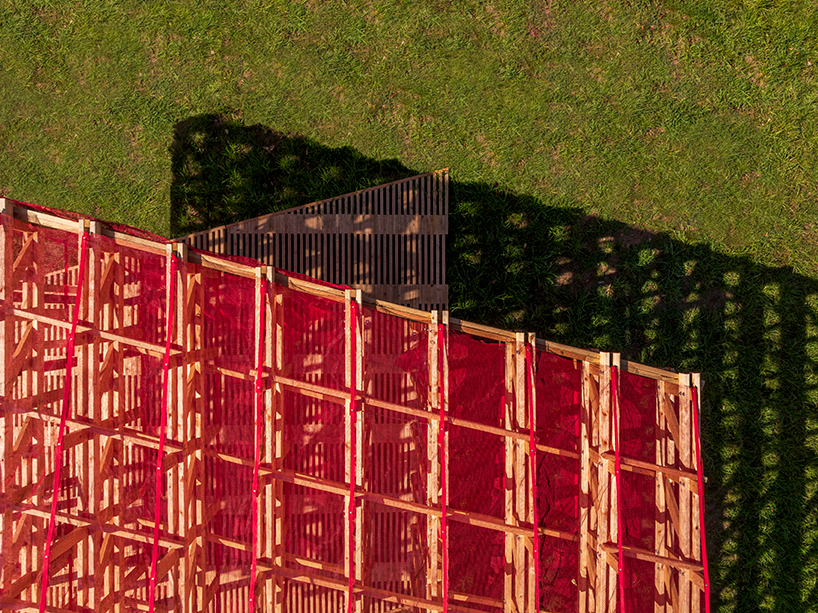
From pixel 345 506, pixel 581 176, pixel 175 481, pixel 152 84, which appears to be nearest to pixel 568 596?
pixel 345 506

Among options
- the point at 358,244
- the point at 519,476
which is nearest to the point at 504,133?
the point at 358,244

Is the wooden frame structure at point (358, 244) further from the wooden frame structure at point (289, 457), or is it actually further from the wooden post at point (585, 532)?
the wooden post at point (585, 532)

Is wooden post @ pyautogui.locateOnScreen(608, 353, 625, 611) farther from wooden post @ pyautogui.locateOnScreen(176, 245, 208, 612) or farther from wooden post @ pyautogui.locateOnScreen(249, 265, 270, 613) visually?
wooden post @ pyautogui.locateOnScreen(176, 245, 208, 612)

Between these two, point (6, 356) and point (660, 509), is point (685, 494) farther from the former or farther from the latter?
point (6, 356)

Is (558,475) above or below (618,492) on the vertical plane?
above

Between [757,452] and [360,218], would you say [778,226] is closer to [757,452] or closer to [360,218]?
[757,452]

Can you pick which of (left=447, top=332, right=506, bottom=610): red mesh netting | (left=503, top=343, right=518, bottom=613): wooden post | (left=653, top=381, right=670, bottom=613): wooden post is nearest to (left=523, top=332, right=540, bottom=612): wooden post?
(left=503, top=343, right=518, bottom=613): wooden post

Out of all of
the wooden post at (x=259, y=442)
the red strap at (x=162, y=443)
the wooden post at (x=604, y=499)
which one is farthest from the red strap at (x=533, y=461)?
the red strap at (x=162, y=443)
